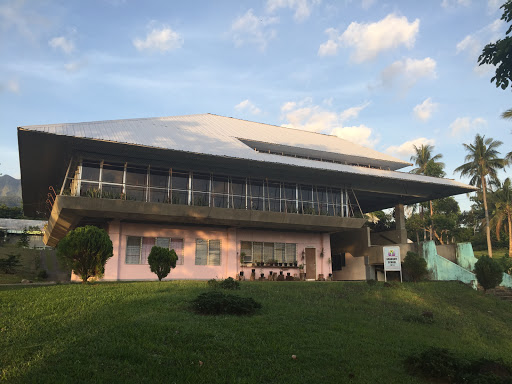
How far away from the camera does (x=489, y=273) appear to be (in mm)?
22375

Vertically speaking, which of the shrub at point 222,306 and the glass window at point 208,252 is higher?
the glass window at point 208,252

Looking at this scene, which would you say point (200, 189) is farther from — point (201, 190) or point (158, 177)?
point (158, 177)

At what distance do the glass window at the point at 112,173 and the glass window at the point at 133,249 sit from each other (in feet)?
12.2

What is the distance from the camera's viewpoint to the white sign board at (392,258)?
22.7 meters

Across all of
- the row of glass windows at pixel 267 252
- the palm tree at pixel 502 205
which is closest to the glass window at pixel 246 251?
the row of glass windows at pixel 267 252

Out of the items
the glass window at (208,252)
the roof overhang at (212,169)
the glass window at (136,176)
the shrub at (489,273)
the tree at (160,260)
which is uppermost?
the roof overhang at (212,169)

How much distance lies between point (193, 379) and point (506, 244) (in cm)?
6400

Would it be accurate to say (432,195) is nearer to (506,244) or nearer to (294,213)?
(294,213)

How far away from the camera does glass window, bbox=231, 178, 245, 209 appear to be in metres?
27.2

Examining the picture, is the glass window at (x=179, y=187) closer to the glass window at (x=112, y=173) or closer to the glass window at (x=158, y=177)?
the glass window at (x=158, y=177)

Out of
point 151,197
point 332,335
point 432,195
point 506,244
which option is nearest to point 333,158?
point 432,195

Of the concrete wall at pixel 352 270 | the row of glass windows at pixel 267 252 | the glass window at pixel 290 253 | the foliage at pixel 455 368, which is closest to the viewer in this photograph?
the foliage at pixel 455 368

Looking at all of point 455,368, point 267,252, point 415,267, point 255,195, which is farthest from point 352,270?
point 455,368

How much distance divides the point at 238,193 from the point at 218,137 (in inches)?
180
